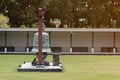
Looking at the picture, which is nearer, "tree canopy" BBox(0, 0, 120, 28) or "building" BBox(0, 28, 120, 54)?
"building" BBox(0, 28, 120, 54)

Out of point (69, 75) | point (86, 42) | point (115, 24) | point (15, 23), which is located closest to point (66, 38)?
point (86, 42)

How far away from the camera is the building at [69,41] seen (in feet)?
150

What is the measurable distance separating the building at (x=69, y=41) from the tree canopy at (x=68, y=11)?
6108mm

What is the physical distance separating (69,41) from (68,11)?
10177 mm

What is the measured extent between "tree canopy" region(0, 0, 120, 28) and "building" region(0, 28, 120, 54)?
20.0ft

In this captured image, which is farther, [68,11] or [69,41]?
[68,11]

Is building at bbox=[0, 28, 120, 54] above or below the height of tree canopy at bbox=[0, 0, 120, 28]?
below

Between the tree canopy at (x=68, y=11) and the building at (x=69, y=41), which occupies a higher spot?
the tree canopy at (x=68, y=11)

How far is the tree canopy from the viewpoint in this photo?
172ft

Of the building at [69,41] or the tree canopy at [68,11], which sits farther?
the tree canopy at [68,11]

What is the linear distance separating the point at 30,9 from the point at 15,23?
3.16 metres

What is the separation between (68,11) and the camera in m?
55.3

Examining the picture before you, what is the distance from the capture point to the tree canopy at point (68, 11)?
52.3 meters

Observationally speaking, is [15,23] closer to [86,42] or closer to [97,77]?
[86,42]
